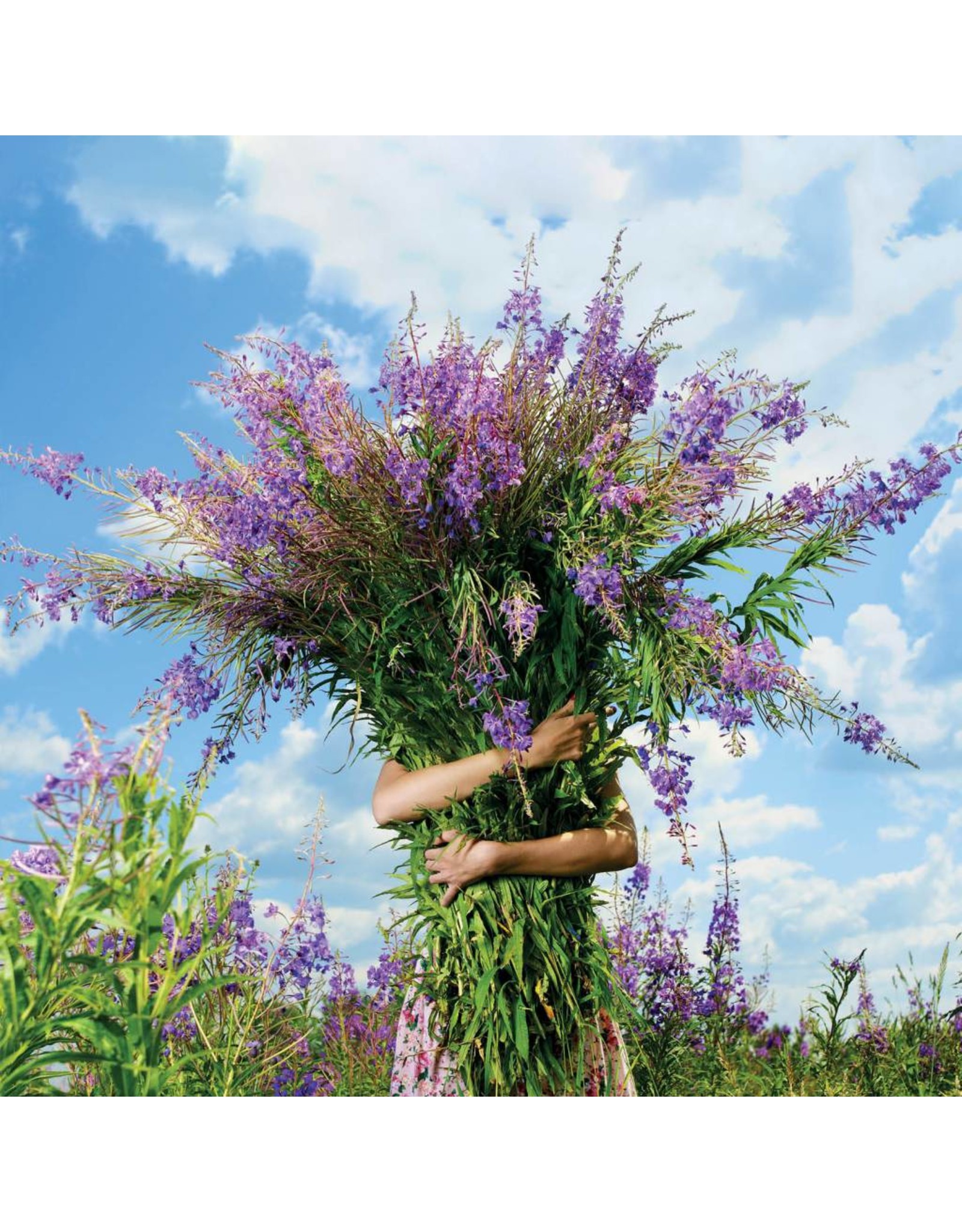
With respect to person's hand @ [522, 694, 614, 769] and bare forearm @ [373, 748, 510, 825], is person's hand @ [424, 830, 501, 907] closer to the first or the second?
bare forearm @ [373, 748, 510, 825]

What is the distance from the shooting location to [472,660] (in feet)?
6.26

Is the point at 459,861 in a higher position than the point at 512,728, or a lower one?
lower

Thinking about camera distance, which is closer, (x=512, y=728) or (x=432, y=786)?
(x=512, y=728)

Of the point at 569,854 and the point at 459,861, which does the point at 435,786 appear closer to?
the point at 459,861

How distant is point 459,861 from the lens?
6.40ft

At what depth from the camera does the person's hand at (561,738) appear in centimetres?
197

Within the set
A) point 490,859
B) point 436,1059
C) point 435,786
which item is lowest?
point 436,1059

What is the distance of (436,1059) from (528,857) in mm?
433

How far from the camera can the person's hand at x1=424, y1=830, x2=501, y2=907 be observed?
1921 millimetres

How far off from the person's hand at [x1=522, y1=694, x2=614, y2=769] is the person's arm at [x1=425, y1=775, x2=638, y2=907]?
0.50ft

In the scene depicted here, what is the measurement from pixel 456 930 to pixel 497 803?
0.82 ft

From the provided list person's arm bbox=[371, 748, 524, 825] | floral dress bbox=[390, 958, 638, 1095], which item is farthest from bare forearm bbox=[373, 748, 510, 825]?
floral dress bbox=[390, 958, 638, 1095]

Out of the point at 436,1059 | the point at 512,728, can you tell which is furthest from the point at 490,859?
the point at 436,1059
